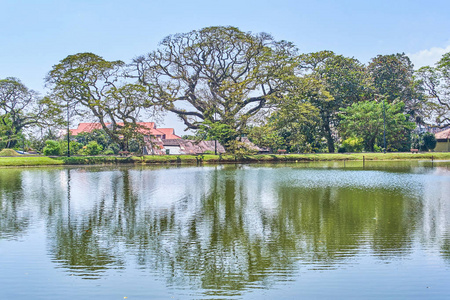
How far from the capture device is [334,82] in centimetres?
5116

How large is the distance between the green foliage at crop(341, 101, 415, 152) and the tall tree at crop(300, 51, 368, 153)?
172 centimetres

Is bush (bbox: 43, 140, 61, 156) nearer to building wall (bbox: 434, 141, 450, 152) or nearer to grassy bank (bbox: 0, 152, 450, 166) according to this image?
grassy bank (bbox: 0, 152, 450, 166)

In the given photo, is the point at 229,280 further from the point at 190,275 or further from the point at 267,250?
the point at 267,250

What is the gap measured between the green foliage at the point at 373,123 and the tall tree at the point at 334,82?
172 centimetres

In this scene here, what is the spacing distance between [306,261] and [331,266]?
1.64ft

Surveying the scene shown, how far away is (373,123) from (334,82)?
691cm

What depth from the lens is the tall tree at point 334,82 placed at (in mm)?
51303

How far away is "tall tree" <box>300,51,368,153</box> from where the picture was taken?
51.3 m

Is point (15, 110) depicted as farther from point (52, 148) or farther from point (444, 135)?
point (444, 135)

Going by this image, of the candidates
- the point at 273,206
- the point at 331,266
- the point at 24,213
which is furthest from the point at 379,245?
the point at 24,213

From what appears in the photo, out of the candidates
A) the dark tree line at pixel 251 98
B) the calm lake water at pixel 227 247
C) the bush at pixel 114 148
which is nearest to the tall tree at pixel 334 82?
the dark tree line at pixel 251 98

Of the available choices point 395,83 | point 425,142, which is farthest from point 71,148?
point 425,142

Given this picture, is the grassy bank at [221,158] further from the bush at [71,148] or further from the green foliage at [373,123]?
the green foliage at [373,123]

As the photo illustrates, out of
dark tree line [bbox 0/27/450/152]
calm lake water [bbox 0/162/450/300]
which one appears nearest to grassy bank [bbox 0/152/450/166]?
dark tree line [bbox 0/27/450/152]
